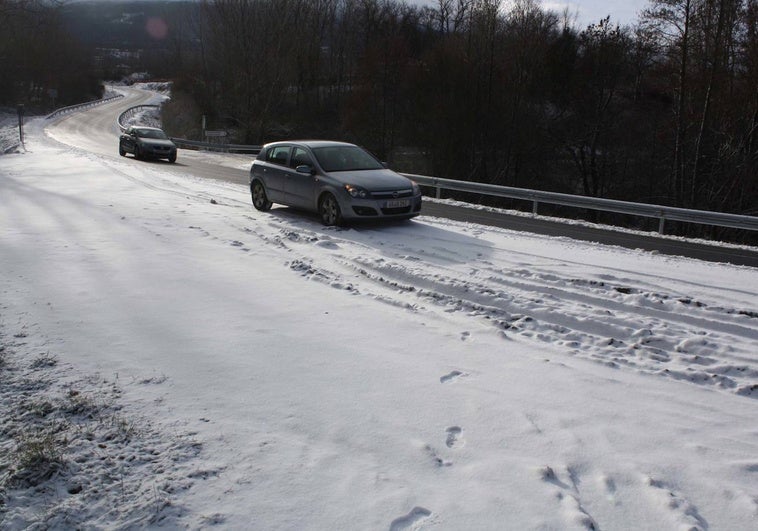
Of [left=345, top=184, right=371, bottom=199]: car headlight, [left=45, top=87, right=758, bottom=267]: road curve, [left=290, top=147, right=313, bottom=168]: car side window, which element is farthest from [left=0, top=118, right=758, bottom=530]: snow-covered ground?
[left=290, top=147, right=313, bottom=168]: car side window

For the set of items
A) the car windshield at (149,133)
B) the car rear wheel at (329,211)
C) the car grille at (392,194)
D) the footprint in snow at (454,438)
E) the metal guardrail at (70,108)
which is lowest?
the footprint in snow at (454,438)

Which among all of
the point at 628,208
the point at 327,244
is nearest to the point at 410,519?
the point at 327,244

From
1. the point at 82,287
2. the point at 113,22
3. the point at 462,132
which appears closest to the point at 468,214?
the point at 82,287

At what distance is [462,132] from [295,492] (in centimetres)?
3987

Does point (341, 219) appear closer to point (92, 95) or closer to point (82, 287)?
point (82, 287)

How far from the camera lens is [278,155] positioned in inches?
562

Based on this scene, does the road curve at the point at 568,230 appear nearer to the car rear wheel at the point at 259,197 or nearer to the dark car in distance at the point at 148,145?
the dark car in distance at the point at 148,145

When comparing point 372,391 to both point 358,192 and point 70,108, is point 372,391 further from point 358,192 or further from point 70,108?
point 70,108

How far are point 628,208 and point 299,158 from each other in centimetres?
845

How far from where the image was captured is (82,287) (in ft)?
24.5

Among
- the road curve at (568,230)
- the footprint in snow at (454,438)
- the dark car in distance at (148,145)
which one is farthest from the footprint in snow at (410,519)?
the dark car in distance at (148,145)

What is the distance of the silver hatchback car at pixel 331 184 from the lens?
12133 mm

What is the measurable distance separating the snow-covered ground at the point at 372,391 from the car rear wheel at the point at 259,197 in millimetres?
5080

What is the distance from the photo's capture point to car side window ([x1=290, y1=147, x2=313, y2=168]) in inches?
524
